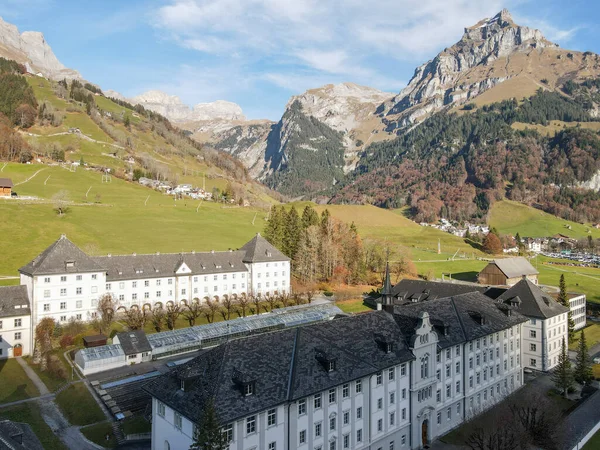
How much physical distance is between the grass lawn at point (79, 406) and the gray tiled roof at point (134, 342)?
7824mm

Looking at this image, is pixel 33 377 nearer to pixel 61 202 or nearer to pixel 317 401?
pixel 317 401

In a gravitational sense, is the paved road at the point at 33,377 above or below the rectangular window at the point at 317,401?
below

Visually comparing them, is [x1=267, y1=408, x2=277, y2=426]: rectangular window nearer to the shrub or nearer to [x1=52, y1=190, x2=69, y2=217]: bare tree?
the shrub

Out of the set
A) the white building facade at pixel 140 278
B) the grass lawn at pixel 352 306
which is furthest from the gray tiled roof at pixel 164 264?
the grass lawn at pixel 352 306

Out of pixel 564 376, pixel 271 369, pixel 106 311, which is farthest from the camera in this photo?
pixel 106 311

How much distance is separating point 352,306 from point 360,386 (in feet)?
175

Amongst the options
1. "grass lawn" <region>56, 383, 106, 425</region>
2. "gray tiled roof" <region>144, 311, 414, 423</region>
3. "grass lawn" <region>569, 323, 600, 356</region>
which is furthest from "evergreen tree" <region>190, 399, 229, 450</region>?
"grass lawn" <region>569, 323, 600, 356</region>

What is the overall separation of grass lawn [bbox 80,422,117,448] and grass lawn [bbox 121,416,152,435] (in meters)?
1.16

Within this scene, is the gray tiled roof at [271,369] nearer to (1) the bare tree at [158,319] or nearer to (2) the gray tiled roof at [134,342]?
(2) the gray tiled roof at [134,342]

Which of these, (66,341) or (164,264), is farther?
(164,264)

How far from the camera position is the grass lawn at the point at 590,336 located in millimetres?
71200

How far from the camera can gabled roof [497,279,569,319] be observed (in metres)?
60.8

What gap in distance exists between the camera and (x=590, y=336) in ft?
252

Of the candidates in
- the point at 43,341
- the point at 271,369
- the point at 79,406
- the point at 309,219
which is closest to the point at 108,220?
the point at 309,219
